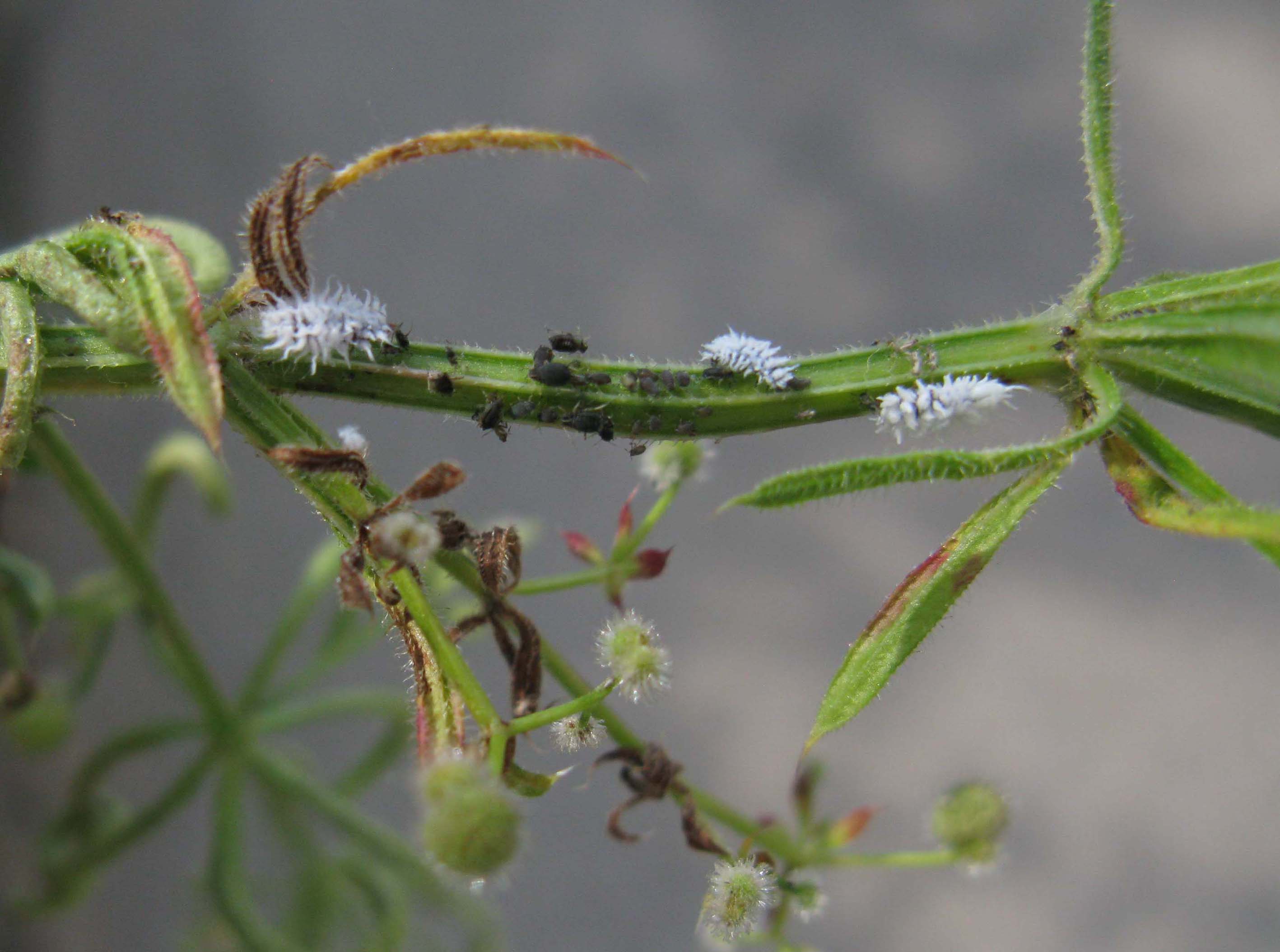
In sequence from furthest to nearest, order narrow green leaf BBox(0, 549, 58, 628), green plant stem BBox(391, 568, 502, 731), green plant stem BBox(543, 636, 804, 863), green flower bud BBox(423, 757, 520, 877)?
narrow green leaf BBox(0, 549, 58, 628), green plant stem BBox(543, 636, 804, 863), green plant stem BBox(391, 568, 502, 731), green flower bud BBox(423, 757, 520, 877)

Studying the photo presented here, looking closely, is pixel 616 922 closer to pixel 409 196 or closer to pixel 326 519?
pixel 409 196

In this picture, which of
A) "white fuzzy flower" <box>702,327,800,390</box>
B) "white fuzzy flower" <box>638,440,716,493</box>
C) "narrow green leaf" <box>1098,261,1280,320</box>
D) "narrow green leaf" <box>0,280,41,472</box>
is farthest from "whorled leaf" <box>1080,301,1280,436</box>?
"narrow green leaf" <box>0,280,41,472</box>

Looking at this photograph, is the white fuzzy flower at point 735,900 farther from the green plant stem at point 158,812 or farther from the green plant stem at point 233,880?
the green plant stem at point 158,812

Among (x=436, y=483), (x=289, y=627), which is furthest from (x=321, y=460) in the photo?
(x=289, y=627)

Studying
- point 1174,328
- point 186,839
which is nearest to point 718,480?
point 186,839

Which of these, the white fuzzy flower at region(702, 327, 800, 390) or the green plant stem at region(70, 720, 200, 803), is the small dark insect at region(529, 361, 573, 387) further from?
the green plant stem at region(70, 720, 200, 803)

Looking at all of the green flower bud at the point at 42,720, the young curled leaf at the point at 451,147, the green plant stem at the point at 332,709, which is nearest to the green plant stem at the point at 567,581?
the young curled leaf at the point at 451,147
